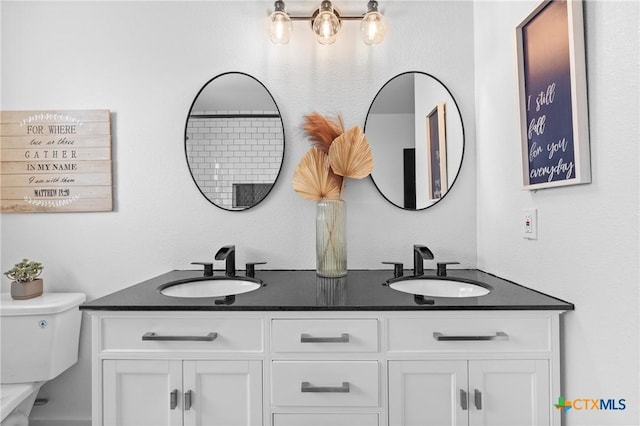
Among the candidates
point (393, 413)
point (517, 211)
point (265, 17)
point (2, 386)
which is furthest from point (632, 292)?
point (2, 386)

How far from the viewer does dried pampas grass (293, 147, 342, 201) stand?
1666mm

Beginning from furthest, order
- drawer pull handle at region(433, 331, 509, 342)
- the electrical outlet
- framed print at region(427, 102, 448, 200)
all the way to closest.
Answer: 1. framed print at region(427, 102, 448, 200)
2. the electrical outlet
3. drawer pull handle at region(433, 331, 509, 342)

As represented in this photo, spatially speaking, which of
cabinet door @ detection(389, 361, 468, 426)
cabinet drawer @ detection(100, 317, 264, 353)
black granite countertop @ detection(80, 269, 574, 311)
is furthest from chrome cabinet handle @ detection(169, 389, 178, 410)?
cabinet door @ detection(389, 361, 468, 426)

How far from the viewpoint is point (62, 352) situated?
163 centimetres

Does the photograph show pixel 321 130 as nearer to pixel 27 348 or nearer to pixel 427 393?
pixel 427 393

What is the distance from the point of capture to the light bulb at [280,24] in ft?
5.43

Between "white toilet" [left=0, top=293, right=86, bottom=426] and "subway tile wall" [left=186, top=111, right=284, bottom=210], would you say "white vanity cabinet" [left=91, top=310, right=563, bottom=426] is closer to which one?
"white toilet" [left=0, top=293, right=86, bottom=426]

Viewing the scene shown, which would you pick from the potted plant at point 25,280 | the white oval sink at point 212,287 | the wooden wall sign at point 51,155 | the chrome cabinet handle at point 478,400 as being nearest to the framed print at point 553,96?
the chrome cabinet handle at point 478,400

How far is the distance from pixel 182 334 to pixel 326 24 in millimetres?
1523

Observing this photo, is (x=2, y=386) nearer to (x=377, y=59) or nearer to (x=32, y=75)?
(x=32, y=75)

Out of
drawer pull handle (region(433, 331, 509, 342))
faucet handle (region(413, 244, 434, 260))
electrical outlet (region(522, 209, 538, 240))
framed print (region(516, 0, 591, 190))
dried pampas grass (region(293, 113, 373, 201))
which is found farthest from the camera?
dried pampas grass (region(293, 113, 373, 201))

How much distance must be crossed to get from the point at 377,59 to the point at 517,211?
40.4 inches

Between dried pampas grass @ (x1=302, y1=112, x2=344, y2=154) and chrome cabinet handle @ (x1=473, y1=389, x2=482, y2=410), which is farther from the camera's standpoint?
dried pampas grass @ (x1=302, y1=112, x2=344, y2=154)

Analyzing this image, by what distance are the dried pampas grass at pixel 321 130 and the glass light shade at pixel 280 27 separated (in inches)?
15.6
